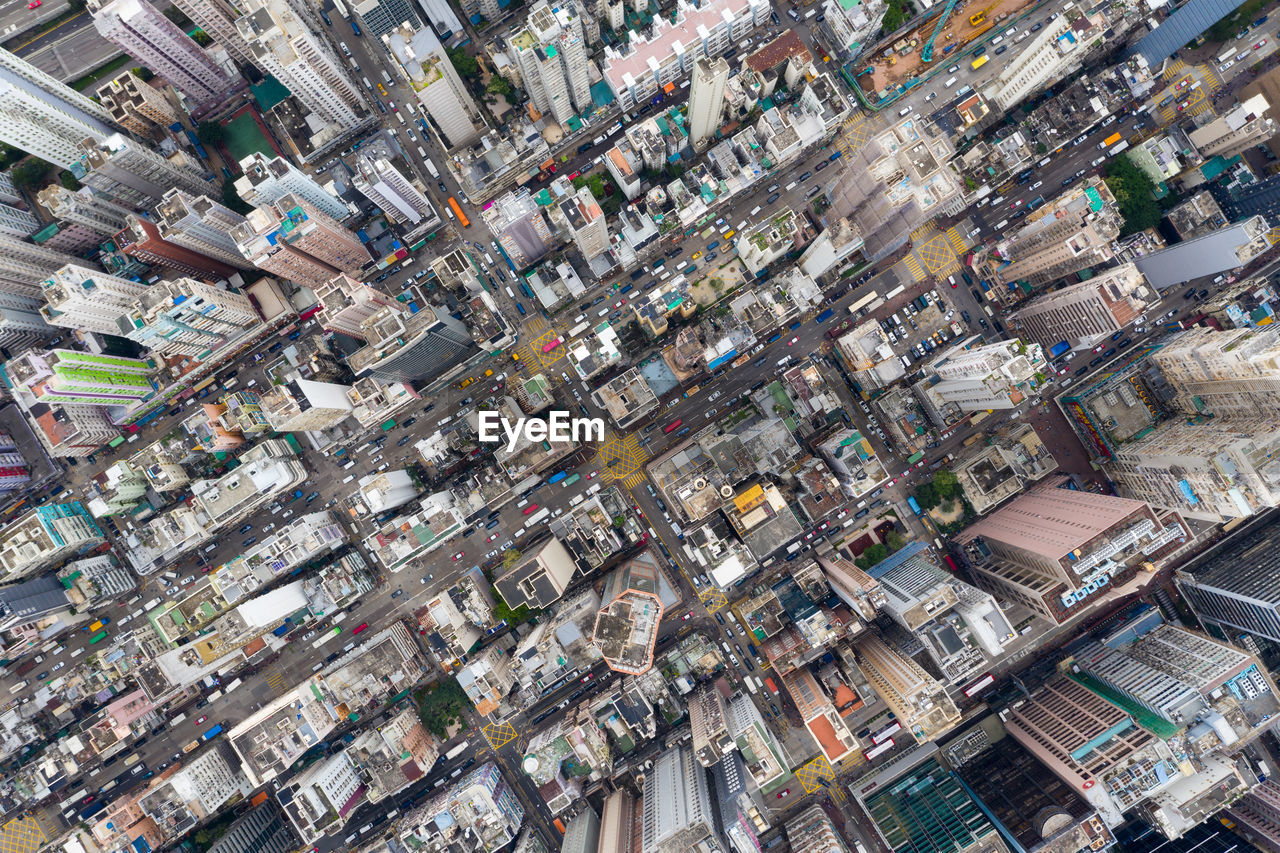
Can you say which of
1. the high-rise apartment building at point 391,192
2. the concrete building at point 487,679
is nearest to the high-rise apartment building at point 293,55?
the high-rise apartment building at point 391,192

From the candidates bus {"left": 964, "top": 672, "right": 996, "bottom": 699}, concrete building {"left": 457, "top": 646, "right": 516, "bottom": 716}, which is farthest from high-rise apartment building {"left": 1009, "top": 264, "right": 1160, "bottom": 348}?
concrete building {"left": 457, "top": 646, "right": 516, "bottom": 716}

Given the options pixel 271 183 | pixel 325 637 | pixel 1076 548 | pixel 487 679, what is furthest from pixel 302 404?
pixel 1076 548

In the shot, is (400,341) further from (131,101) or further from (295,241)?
(131,101)

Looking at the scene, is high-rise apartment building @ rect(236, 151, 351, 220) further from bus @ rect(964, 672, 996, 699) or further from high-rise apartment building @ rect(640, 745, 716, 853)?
bus @ rect(964, 672, 996, 699)

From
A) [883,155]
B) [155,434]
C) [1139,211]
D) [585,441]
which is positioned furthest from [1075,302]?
[155,434]

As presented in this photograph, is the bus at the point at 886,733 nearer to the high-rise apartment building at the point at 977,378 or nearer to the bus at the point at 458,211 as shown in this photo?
the high-rise apartment building at the point at 977,378

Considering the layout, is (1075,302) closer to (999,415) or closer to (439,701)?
(999,415)
